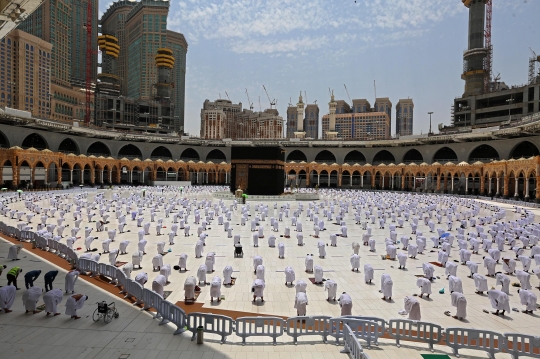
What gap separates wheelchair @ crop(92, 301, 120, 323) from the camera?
6.68 metres

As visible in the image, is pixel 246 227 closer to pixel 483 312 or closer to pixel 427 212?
pixel 483 312

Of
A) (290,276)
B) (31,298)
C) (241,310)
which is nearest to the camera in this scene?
(31,298)

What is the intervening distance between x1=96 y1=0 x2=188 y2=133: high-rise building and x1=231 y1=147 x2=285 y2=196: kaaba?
4855 centimetres

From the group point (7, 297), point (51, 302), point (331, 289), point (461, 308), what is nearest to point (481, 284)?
point (461, 308)

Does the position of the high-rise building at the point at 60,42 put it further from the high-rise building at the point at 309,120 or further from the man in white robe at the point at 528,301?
the man in white robe at the point at 528,301

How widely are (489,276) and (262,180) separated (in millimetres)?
26739

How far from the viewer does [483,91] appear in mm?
67875

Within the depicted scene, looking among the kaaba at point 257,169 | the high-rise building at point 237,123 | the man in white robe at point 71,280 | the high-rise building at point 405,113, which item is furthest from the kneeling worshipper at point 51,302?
the high-rise building at point 405,113

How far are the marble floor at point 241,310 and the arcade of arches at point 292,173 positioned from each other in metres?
28.6

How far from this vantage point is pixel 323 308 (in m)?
7.92

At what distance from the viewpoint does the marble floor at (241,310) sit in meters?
5.83

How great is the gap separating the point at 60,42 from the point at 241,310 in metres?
117

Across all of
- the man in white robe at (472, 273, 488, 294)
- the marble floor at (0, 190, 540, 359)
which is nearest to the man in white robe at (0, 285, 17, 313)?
the marble floor at (0, 190, 540, 359)

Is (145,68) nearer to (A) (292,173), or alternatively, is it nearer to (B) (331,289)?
(A) (292,173)
